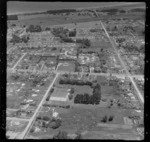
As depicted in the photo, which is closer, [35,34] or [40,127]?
[40,127]

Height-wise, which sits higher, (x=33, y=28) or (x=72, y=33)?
(x=33, y=28)

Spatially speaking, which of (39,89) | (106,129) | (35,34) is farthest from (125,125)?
(35,34)

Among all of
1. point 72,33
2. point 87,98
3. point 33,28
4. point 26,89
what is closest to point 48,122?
point 87,98

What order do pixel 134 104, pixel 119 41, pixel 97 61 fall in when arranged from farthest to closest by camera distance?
pixel 119 41
pixel 97 61
pixel 134 104

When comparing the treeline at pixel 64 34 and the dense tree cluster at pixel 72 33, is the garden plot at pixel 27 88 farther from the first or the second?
the dense tree cluster at pixel 72 33

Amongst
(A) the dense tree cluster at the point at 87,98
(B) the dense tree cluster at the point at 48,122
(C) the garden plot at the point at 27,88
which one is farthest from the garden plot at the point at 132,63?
(B) the dense tree cluster at the point at 48,122

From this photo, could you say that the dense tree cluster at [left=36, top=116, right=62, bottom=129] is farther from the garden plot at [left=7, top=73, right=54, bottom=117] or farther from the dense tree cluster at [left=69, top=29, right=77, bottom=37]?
the dense tree cluster at [left=69, top=29, right=77, bottom=37]

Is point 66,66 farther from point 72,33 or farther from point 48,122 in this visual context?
point 48,122

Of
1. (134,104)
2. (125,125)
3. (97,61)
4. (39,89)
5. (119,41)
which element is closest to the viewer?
(125,125)
